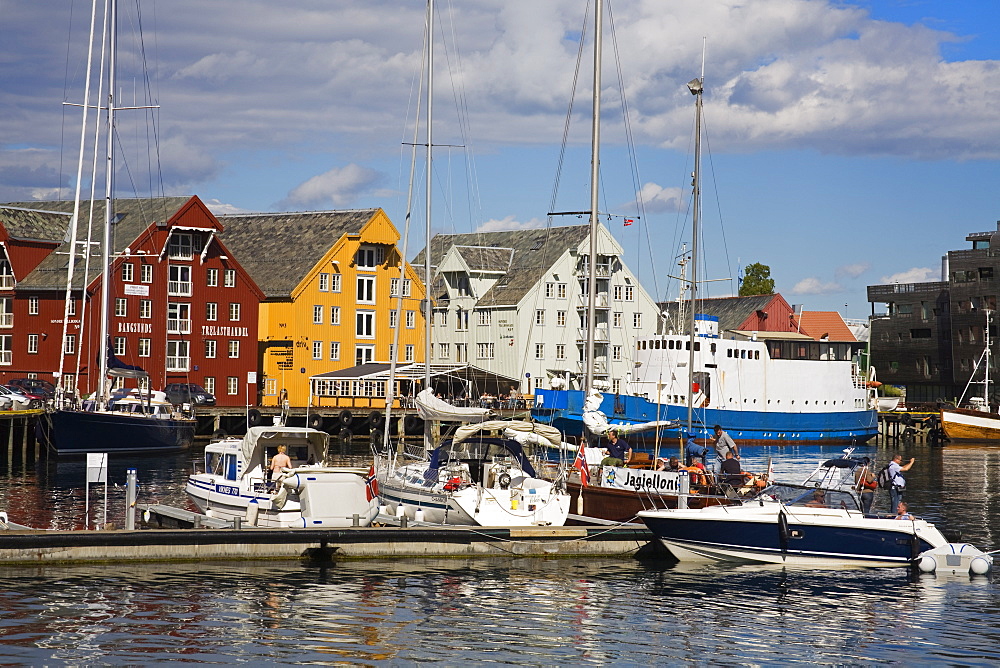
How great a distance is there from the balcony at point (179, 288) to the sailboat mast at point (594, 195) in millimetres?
41117

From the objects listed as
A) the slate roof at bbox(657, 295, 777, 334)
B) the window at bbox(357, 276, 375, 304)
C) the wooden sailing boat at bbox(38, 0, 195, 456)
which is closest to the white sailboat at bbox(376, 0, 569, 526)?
the wooden sailing boat at bbox(38, 0, 195, 456)

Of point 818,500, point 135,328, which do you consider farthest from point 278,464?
point 135,328

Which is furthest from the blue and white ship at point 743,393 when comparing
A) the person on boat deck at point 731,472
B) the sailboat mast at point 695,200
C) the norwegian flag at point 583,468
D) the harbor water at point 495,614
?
the harbor water at point 495,614

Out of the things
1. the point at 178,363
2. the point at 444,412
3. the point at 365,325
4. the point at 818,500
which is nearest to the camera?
the point at 818,500

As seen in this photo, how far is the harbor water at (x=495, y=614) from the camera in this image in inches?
727

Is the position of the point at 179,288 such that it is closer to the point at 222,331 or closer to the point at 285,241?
the point at 222,331

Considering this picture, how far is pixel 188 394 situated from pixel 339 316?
13.9 m

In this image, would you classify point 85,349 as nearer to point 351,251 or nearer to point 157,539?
point 351,251

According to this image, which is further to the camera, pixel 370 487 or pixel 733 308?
pixel 733 308

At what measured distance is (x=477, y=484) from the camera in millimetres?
27281

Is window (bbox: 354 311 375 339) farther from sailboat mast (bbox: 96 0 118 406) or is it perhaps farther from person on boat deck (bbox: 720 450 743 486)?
person on boat deck (bbox: 720 450 743 486)

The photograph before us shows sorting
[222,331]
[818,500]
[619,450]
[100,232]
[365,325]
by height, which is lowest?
[818,500]

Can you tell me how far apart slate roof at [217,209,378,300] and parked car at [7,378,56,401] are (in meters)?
18.0

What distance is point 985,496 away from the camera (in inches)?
1706
